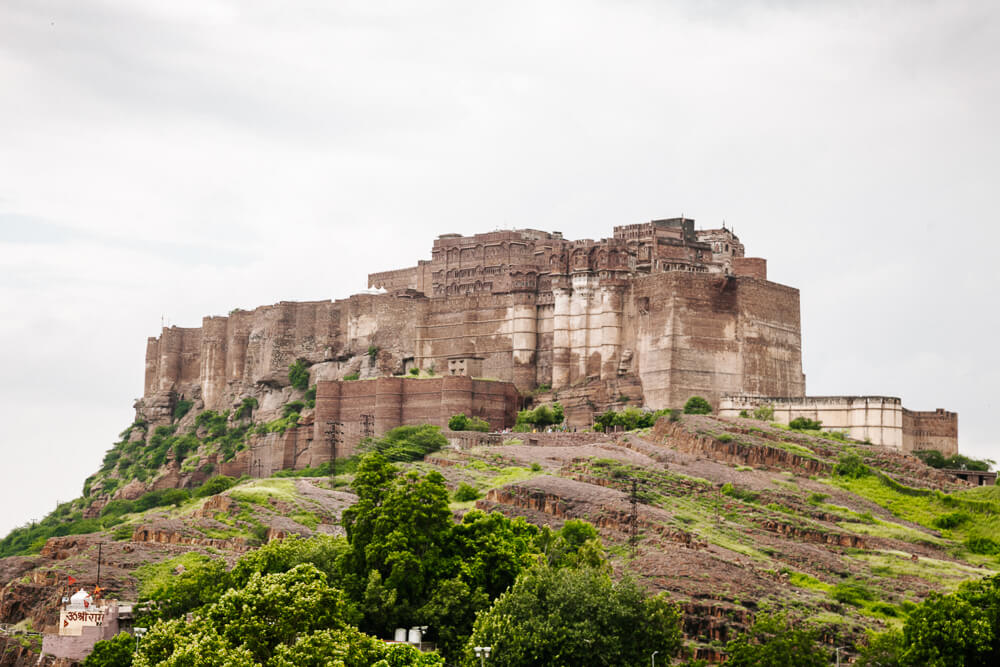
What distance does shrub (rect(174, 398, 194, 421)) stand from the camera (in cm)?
15100

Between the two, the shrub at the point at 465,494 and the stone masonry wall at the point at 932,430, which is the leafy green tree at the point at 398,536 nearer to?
the shrub at the point at 465,494

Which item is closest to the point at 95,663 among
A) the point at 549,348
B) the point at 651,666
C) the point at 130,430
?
the point at 651,666

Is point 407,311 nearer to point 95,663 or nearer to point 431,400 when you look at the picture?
point 431,400

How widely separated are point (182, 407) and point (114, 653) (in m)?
85.4

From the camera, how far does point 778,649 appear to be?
6544cm

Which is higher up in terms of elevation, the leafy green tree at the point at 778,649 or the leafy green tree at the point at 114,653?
the leafy green tree at the point at 778,649

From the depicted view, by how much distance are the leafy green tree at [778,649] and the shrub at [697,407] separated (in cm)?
4406

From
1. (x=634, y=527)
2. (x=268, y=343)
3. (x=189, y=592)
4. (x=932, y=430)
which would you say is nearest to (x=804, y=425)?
(x=932, y=430)

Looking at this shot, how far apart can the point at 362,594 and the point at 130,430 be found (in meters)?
95.1

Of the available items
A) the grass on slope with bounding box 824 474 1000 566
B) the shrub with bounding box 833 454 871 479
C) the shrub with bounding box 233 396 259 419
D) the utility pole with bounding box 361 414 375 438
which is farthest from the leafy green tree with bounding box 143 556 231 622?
the shrub with bounding box 233 396 259 419

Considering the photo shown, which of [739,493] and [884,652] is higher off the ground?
[739,493]

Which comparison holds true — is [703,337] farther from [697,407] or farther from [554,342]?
[554,342]

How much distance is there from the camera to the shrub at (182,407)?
495 feet

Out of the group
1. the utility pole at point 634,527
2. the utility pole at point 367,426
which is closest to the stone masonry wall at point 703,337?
the utility pole at point 367,426
